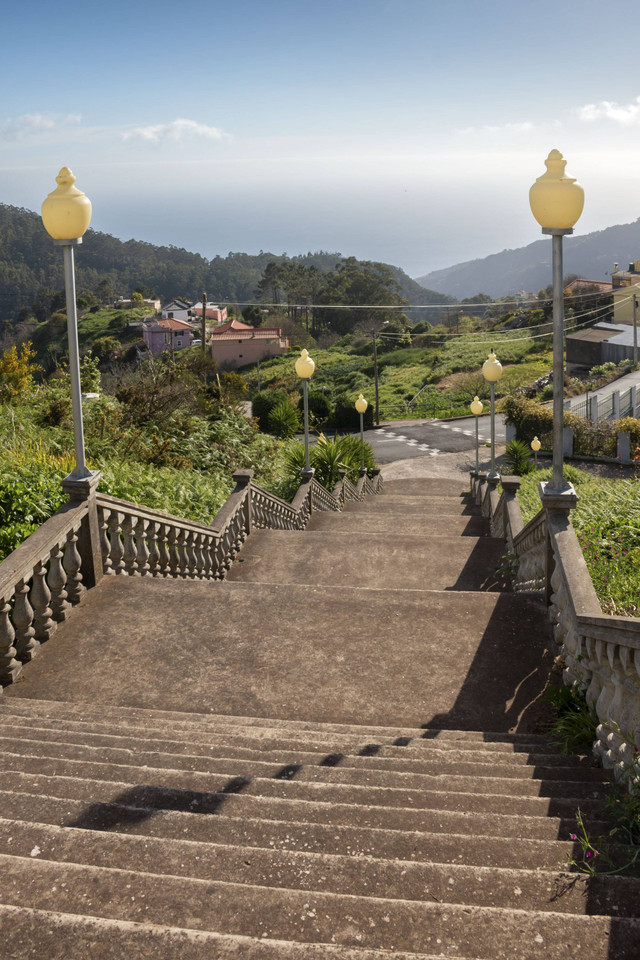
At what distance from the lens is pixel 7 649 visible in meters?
5.25

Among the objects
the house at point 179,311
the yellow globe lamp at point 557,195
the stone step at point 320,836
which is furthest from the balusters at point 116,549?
the house at point 179,311

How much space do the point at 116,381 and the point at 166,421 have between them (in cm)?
653

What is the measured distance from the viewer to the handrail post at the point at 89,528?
642 centimetres

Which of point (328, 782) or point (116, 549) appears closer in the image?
point (328, 782)

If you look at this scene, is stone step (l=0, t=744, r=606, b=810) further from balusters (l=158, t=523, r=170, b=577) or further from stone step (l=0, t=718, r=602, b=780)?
balusters (l=158, t=523, r=170, b=577)

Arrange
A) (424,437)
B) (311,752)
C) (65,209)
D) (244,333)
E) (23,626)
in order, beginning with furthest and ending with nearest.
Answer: (244,333) → (424,437) → (65,209) → (23,626) → (311,752)

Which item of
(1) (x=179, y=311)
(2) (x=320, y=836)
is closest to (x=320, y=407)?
(2) (x=320, y=836)

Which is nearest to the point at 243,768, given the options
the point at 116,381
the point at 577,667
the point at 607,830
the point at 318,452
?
the point at 607,830

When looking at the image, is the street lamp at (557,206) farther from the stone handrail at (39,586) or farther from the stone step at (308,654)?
the stone handrail at (39,586)

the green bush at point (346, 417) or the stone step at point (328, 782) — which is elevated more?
the stone step at point (328, 782)

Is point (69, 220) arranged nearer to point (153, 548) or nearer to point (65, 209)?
point (65, 209)

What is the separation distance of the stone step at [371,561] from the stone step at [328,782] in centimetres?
482

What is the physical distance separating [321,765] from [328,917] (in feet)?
4.63

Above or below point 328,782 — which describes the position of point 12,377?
above
